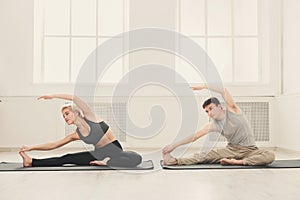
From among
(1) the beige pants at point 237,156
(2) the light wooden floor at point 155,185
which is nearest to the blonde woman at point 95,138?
(2) the light wooden floor at point 155,185

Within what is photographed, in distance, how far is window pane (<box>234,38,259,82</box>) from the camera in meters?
4.55

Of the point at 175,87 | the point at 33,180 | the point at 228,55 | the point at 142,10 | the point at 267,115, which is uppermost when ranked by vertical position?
the point at 142,10

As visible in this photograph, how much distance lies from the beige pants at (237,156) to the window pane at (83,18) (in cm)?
221

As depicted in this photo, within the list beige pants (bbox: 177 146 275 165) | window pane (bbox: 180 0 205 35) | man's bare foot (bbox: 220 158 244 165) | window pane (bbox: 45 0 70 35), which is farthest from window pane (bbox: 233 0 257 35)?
man's bare foot (bbox: 220 158 244 165)

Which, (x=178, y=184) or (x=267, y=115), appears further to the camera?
(x=267, y=115)

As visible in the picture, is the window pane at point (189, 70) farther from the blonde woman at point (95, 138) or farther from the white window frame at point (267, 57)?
the blonde woman at point (95, 138)

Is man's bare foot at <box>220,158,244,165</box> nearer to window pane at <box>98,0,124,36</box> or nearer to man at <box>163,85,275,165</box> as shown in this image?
man at <box>163,85,275,165</box>

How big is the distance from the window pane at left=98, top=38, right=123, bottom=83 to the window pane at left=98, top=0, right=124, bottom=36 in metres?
0.11

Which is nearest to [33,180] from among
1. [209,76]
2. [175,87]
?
[175,87]

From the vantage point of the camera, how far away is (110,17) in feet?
15.1

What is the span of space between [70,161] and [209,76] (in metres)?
2.19

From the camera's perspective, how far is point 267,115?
168 inches

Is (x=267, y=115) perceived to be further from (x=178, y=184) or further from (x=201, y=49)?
(x=178, y=184)

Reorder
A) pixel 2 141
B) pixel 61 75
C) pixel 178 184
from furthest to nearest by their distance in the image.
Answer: pixel 61 75, pixel 2 141, pixel 178 184
